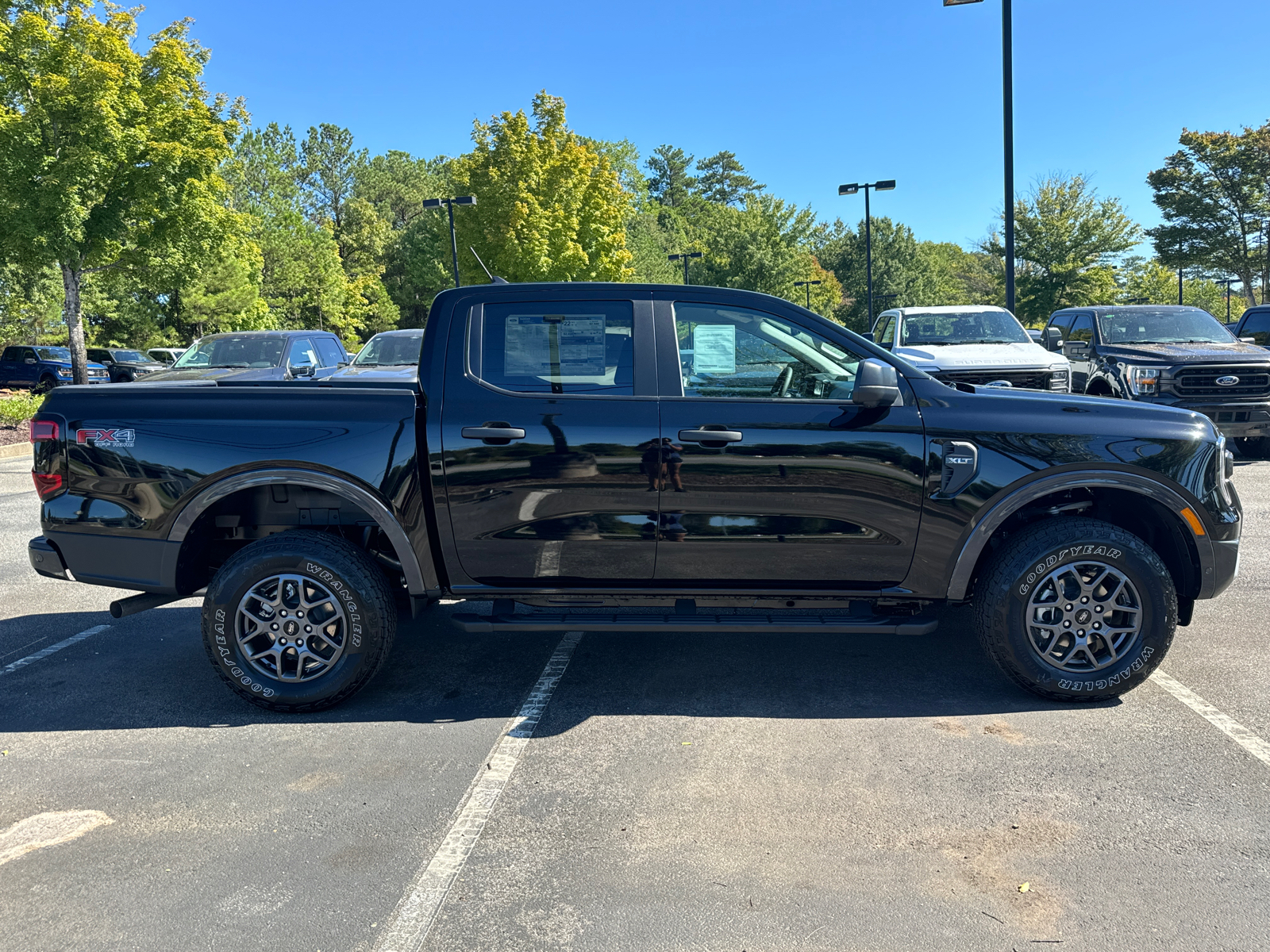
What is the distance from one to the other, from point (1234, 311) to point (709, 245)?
47.9 meters

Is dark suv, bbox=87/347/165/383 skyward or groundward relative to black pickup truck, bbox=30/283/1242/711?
skyward

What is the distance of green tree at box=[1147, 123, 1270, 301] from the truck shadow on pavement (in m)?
44.7

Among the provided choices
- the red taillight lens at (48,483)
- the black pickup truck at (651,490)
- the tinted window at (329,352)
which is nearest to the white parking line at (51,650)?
the black pickup truck at (651,490)

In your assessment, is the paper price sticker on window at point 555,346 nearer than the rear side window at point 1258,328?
Yes

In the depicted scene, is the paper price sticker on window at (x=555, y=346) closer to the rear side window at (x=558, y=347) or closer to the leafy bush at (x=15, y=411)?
the rear side window at (x=558, y=347)

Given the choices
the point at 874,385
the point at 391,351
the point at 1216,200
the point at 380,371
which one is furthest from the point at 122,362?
the point at 1216,200

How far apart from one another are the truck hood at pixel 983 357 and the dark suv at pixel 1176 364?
489mm

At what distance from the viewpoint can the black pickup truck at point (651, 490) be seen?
14.2 feet

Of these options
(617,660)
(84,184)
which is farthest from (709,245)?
(617,660)

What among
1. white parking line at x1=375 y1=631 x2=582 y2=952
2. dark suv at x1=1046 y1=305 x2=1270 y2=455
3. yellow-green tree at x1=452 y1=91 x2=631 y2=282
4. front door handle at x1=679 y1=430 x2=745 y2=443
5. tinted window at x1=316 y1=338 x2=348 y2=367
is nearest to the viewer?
white parking line at x1=375 y1=631 x2=582 y2=952

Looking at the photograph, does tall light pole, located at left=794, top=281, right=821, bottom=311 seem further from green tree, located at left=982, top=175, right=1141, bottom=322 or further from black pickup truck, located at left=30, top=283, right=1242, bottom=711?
black pickup truck, located at left=30, top=283, right=1242, bottom=711

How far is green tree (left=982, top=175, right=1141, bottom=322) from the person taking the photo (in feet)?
140

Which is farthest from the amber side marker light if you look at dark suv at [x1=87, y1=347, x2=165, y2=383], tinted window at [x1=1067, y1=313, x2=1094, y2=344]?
dark suv at [x1=87, y1=347, x2=165, y2=383]

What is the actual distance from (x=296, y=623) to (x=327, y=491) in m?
0.61
